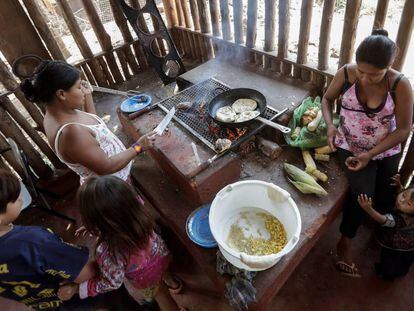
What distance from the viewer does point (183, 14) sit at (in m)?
4.82

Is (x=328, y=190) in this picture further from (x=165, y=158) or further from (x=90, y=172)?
(x=90, y=172)

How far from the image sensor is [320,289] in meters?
2.77

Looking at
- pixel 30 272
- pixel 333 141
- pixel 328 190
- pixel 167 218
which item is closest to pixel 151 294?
pixel 167 218

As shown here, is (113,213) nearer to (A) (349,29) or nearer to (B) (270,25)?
(A) (349,29)

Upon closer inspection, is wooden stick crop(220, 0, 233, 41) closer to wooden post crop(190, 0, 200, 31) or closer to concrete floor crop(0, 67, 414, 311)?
wooden post crop(190, 0, 200, 31)

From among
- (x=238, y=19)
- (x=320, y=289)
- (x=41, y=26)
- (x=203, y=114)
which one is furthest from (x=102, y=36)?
(x=320, y=289)

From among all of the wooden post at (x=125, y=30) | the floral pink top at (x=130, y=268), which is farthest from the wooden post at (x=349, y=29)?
the wooden post at (x=125, y=30)

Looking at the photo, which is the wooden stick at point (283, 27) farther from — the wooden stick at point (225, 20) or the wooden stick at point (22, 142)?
the wooden stick at point (22, 142)

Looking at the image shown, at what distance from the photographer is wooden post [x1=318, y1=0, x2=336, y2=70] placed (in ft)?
9.70

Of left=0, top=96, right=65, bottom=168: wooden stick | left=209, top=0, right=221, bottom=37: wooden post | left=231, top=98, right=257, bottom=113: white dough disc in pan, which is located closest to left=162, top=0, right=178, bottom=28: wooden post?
left=209, top=0, right=221, bottom=37: wooden post

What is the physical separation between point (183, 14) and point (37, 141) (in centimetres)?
320

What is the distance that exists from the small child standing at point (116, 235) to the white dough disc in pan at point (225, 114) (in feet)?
4.33

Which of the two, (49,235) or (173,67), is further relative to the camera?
(173,67)

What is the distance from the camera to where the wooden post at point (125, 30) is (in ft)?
14.8
